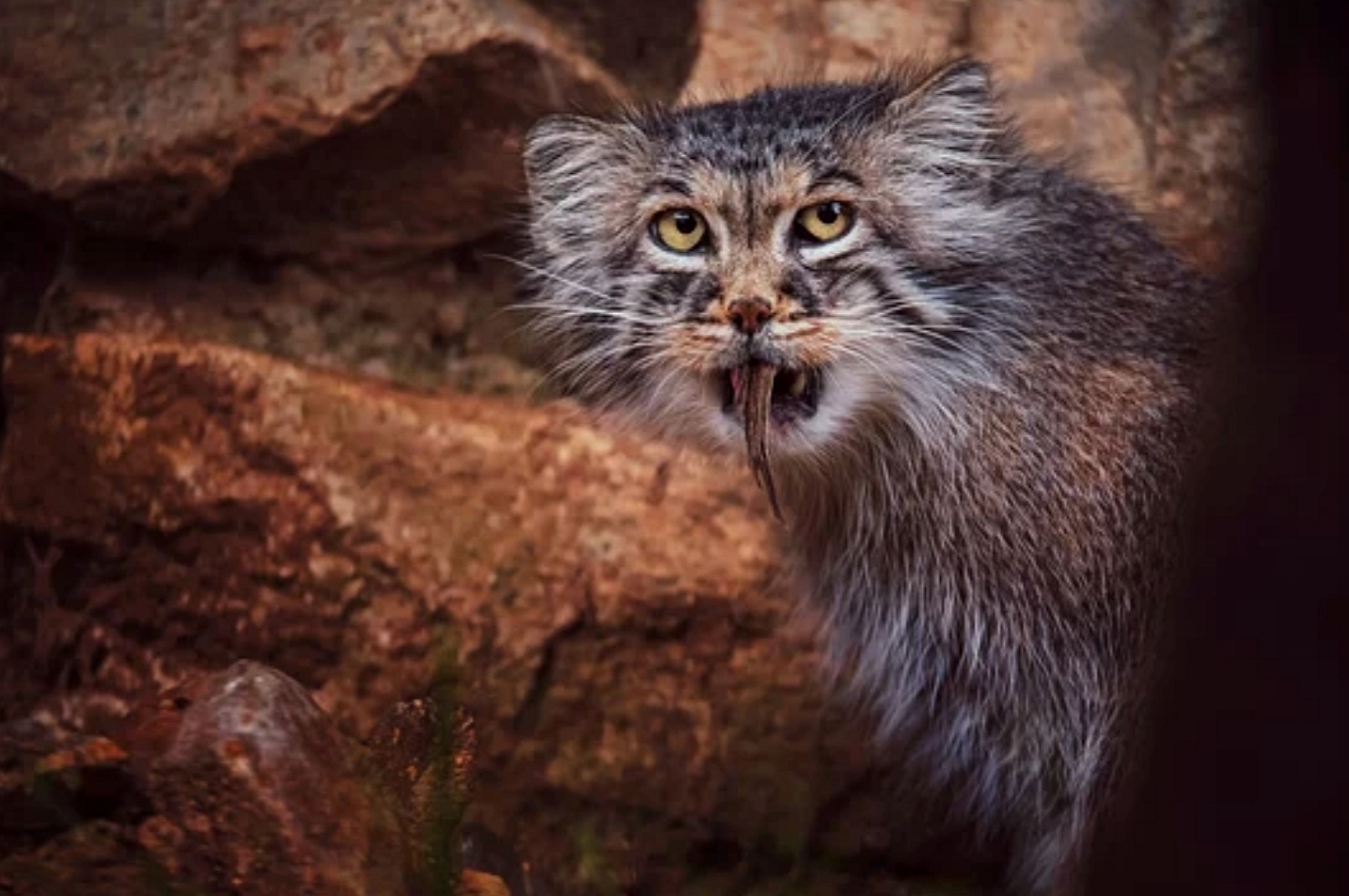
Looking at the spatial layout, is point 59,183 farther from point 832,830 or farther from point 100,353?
point 832,830

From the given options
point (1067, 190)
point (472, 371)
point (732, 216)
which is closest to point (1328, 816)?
point (732, 216)

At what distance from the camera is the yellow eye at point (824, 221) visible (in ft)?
12.9

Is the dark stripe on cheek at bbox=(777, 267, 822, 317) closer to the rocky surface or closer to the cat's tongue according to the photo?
the cat's tongue

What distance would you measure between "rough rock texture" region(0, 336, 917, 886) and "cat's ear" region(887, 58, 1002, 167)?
1124 millimetres

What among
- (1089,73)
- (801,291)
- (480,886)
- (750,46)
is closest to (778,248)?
(801,291)

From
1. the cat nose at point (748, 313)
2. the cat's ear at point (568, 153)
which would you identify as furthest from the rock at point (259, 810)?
the cat's ear at point (568, 153)

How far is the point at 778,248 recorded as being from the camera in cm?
388

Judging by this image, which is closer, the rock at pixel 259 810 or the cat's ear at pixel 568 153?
the rock at pixel 259 810

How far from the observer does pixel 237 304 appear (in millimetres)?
5008

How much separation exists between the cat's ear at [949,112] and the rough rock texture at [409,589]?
1124 mm

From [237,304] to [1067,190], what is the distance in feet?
6.42

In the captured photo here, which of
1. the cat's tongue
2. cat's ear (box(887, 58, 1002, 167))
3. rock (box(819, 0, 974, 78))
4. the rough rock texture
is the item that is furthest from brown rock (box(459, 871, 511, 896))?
rock (box(819, 0, 974, 78))

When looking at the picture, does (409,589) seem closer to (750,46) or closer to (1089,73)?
(750,46)

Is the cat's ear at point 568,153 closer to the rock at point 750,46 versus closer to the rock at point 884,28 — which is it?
the rock at point 750,46
